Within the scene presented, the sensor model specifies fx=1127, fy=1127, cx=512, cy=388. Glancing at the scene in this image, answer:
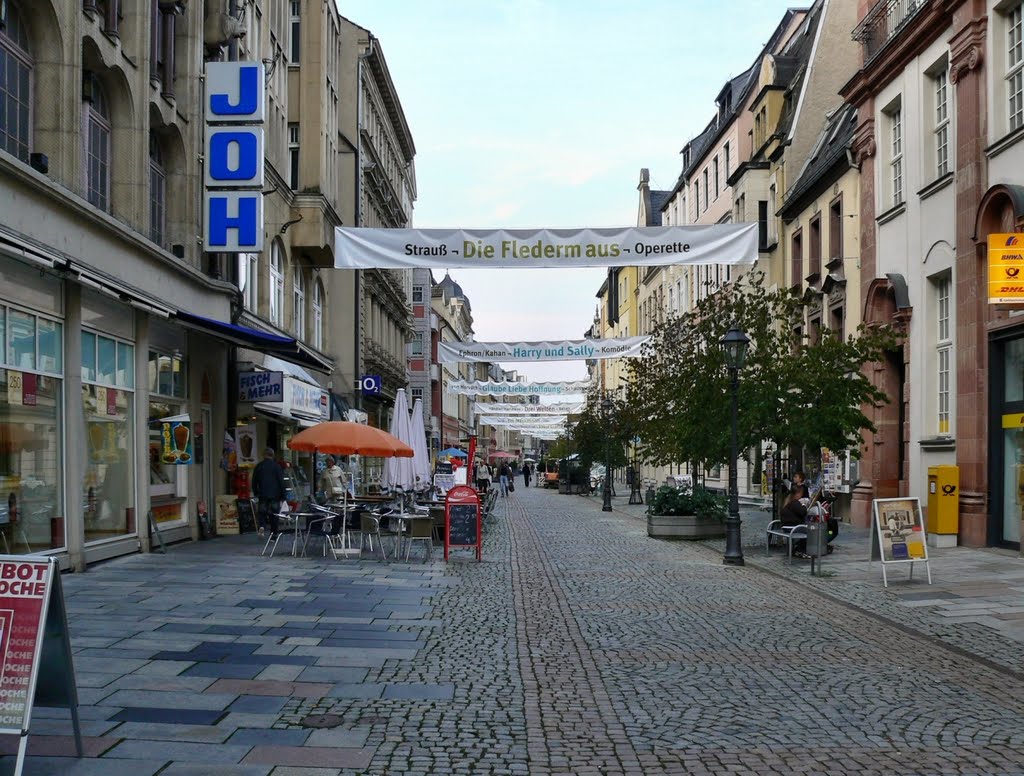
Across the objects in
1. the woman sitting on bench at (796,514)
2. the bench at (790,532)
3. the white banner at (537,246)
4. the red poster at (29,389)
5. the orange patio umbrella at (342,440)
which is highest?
the white banner at (537,246)

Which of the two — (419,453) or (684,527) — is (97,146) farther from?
(684,527)

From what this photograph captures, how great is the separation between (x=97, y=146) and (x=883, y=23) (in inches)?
640

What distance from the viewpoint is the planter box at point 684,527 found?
2325 cm

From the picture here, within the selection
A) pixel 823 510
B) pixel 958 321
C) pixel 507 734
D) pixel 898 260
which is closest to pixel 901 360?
pixel 898 260

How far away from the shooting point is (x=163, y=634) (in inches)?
396

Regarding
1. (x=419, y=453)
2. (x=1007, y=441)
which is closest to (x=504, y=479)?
(x=419, y=453)

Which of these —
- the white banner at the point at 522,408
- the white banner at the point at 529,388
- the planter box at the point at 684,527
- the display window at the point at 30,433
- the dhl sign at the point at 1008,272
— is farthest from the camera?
the white banner at the point at 522,408

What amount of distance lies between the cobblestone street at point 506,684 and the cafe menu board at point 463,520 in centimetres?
317

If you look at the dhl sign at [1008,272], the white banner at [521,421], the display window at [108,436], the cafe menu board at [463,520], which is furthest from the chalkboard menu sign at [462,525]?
the white banner at [521,421]

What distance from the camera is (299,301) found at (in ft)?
105

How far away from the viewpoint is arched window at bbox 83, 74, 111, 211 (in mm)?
16344

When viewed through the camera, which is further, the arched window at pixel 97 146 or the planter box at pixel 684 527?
the planter box at pixel 684 527

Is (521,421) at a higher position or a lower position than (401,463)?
higher

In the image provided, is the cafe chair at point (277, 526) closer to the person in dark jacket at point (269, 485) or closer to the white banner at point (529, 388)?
the person in dark jacket at point (269, 485)
